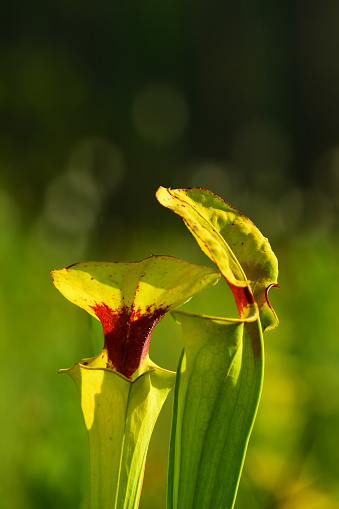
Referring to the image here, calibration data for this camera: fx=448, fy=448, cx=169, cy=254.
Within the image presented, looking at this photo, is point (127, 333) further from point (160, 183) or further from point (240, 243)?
point (160, 183)

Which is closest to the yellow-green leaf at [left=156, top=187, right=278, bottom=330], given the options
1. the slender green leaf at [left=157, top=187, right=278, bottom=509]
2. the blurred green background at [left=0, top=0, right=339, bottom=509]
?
the slender green leaf at [left=157, top=187, right=278, bottom=509]

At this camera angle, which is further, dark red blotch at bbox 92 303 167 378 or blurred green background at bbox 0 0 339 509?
blurred green background at bbox 0 0 339 509

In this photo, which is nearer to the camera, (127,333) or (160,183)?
(127,333)

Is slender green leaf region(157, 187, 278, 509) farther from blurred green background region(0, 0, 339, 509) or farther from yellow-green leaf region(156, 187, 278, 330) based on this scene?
blurred green background region(0, 0, 339, 509)

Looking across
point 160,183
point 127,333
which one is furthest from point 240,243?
point 160,183

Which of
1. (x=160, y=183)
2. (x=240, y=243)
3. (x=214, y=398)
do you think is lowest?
(x=214, y=398)

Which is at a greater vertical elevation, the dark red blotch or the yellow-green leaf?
the yellow-green leaf
